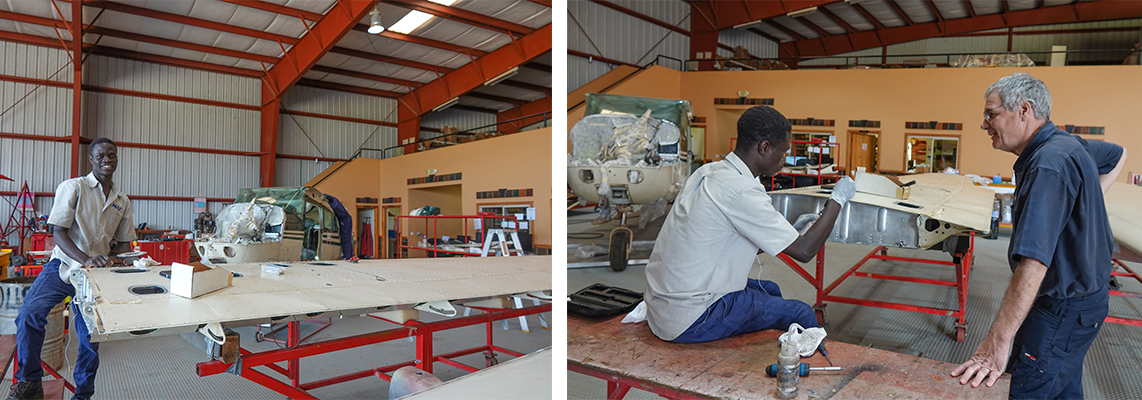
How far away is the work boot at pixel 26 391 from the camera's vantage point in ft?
10.3

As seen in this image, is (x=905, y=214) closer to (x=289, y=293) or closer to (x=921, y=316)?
(x=921, y=316)

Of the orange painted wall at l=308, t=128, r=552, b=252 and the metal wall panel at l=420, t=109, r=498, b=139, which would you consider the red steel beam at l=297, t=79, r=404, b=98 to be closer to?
the metal wall panel at l=420, t=109, r=498, b=139

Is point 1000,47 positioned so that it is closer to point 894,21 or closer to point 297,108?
point 894,21

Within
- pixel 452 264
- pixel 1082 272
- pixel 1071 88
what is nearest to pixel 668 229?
pixel 1082 272

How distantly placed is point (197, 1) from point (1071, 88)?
17.3 meters

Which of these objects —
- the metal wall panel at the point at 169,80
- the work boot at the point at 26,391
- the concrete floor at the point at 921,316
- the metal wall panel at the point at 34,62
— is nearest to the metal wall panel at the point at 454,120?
the metal wall panel at the point at 169,80

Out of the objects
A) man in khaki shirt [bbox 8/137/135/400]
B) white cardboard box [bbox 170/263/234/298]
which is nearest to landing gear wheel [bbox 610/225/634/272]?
white cardboard box [bbox 170/263/234/298]

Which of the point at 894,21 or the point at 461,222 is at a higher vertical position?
the point at 894,21

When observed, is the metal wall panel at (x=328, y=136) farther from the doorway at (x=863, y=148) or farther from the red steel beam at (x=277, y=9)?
the doorway at (x=863, y=148)

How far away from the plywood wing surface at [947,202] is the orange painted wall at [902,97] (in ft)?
26.2

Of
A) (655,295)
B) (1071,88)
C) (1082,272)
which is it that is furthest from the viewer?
(1071,88)

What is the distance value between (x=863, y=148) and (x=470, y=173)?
30.4ft

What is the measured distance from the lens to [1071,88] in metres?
11.0

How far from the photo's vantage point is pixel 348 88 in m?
15.6
